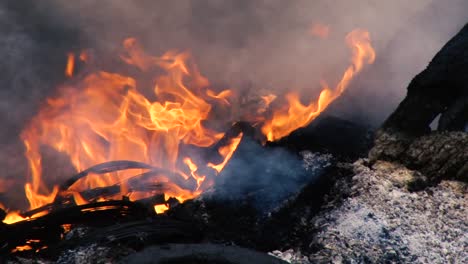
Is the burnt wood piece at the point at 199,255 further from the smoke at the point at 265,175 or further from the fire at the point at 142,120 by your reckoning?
the fire at the point at 142,120

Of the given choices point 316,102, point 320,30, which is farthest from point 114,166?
point 320,30

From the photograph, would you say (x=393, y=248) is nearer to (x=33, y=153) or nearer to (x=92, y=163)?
(x=92, y=163)

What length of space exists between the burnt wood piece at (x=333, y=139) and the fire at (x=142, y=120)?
1.34ft

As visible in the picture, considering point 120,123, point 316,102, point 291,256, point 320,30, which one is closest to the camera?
point 291,256

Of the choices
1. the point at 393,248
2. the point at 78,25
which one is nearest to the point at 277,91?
the point at 78,25

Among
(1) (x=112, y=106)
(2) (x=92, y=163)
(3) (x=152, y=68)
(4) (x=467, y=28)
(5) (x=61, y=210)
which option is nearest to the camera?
(5) (x=61, y=210)

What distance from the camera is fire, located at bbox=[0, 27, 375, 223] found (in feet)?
22.6

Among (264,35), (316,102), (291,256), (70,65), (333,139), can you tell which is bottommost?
(291,256)

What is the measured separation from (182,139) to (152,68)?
1681mm

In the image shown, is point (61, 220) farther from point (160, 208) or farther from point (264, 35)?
point (264, 35)

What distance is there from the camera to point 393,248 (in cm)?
475

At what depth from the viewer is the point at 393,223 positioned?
199 inches

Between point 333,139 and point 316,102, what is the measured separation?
1.40 m

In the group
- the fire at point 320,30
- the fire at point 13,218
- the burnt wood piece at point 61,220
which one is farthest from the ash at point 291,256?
the fire at point 320,30
